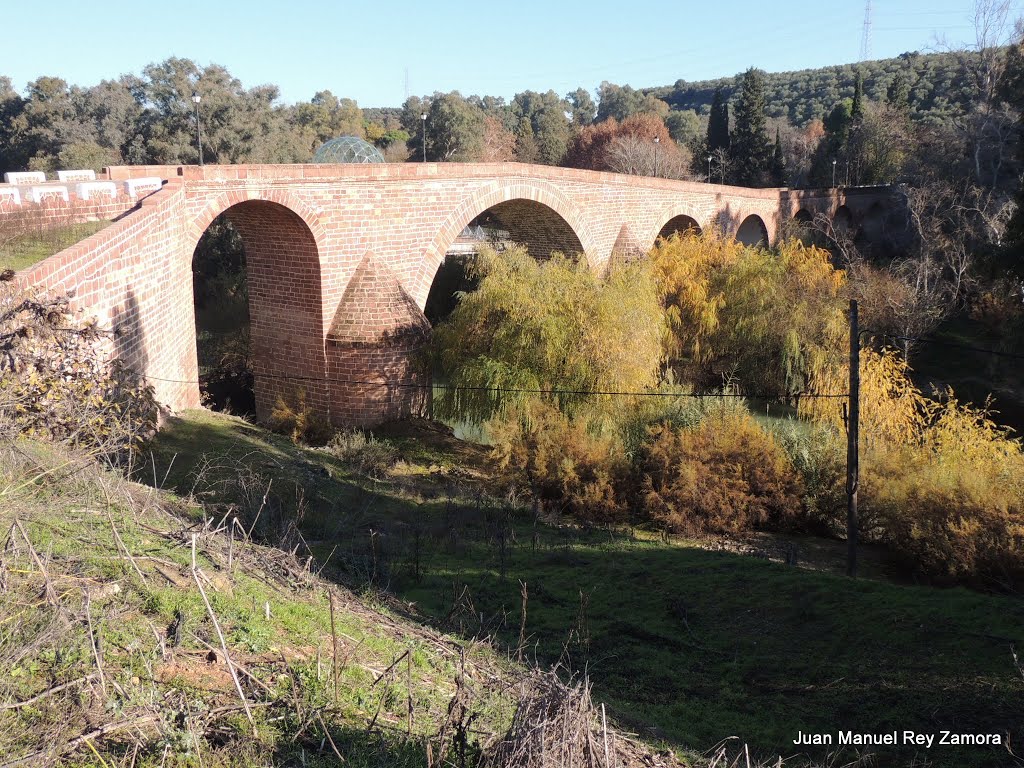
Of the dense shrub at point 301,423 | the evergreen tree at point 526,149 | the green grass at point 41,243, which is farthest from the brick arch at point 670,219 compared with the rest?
the evergreen tree at point 526,149

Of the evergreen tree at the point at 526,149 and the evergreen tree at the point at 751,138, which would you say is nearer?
the evergreen tree at the point at 751,138

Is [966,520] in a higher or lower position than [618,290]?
lower

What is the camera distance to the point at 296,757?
2.63 m

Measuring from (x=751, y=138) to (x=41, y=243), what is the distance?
1505 inches

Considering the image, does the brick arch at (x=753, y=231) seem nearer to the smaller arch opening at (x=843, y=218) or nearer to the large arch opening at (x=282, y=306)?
the smaller arch opening at (x=843, y=218)

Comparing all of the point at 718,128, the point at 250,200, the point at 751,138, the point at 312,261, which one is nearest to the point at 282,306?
the point at 312,261

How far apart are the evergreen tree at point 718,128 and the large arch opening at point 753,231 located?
1254cm

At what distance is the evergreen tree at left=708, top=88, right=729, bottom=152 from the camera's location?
4309 cm

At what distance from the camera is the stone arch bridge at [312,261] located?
8.31 m

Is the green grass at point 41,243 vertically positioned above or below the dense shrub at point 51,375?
above

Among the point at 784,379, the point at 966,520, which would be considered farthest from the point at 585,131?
the point at 966,520

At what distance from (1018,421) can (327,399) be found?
15.6m

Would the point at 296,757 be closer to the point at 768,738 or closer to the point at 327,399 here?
the point at 768,738

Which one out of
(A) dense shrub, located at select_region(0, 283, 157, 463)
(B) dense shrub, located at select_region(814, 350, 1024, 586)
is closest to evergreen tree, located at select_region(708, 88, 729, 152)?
(B) dense shrub, located at select_region(814, 350, 1024, 586)
